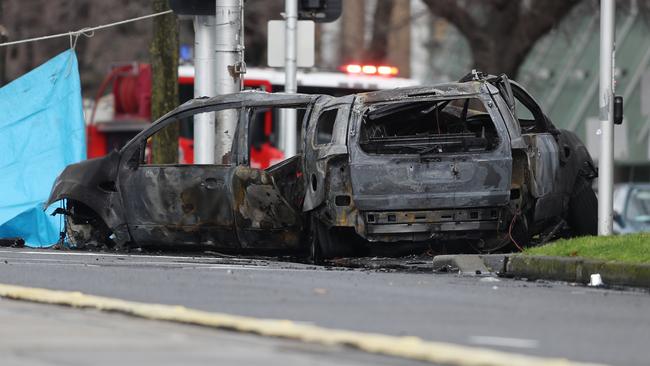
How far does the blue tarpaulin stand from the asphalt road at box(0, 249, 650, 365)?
3.64 metres

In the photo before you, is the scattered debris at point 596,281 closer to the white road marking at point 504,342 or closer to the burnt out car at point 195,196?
the burnt out car at point 195,196

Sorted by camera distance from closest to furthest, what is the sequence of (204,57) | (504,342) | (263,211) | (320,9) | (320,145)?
(504,342), (320,145), (263,211), (204,57), (320,9)

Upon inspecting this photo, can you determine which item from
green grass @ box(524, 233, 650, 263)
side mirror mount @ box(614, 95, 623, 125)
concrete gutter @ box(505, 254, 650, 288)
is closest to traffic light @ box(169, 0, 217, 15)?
side mirror mount @ box(614, 95, 623, 125)

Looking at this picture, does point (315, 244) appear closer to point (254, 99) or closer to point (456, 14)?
point (254, 99)

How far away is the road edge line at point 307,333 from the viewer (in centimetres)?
831

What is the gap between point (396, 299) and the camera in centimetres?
1140

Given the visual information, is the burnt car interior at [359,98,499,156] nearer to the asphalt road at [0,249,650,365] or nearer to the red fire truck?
the asphalt road at [0,249,650,365]

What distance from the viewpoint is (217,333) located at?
30.9 ft

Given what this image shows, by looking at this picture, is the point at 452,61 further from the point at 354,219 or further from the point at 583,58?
the point at 354,219

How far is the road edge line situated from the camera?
831 centimetres

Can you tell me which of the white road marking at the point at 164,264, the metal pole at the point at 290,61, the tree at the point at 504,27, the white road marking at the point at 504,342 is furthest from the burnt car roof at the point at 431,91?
the tree at the point at 504,27

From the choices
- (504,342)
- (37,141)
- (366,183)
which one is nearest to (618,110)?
(366,183)

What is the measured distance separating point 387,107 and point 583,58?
39.4 m

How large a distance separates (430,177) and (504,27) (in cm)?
2204
